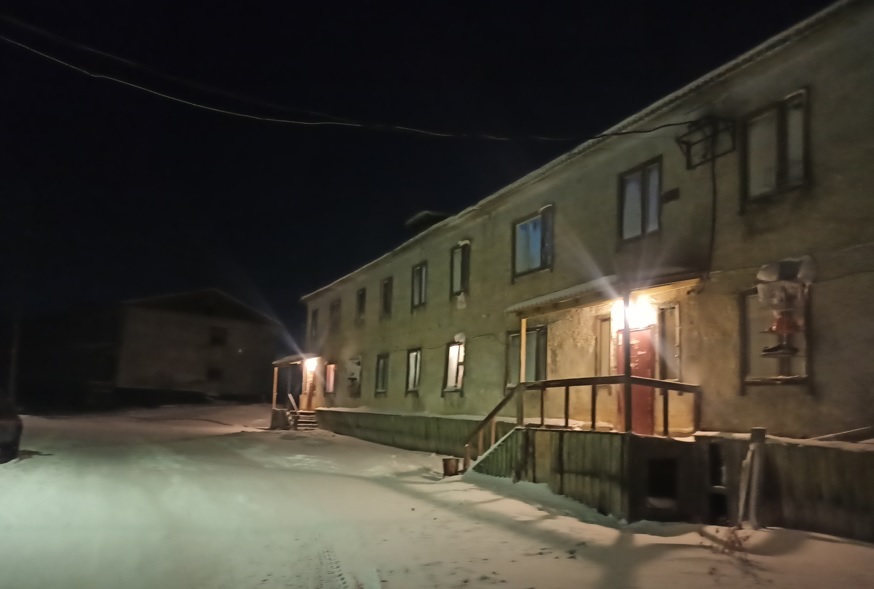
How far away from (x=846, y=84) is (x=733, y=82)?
6.55 ft

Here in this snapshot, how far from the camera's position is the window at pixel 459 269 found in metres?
20.2

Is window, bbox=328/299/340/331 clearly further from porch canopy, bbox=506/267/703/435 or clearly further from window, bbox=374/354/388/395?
porch canopy, bbox=506/267/703/435

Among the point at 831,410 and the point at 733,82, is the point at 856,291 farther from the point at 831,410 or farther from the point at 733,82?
the point at 733,82

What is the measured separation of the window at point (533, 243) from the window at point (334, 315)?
14.4 m

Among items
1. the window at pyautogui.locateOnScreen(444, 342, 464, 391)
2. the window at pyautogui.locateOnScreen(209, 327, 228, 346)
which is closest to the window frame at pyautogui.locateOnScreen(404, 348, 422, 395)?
the window at pyautogui.locateOnScreen(444, 342, 464, 391)

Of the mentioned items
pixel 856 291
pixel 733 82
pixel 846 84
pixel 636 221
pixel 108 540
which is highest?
pixel 733 82

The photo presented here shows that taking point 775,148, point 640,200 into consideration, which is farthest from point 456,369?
point 775,148

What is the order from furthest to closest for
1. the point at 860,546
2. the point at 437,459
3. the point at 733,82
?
1. the point at 437,459
2. the point at 733,82
3. the point at 860,546

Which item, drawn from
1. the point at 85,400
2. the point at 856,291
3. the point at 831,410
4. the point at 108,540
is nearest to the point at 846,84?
the point at 856,291

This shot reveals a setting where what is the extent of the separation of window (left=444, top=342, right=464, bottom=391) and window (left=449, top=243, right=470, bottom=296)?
1530 mm

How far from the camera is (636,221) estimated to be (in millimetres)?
13500

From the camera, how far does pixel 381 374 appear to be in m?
25.7

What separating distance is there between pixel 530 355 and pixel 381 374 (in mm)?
10164

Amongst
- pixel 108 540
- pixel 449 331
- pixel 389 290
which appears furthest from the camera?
pixel 389 290
